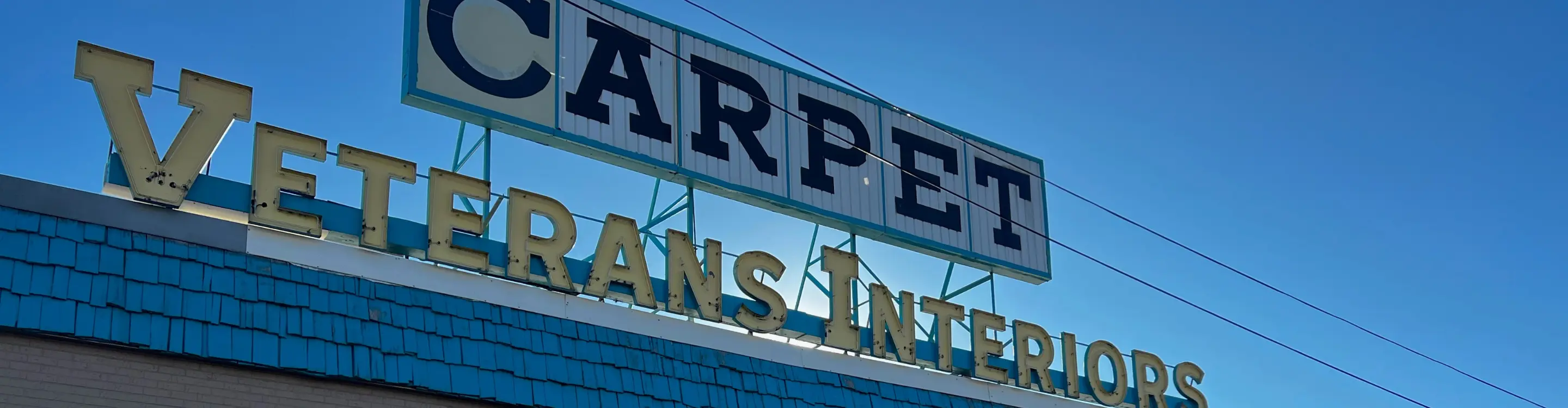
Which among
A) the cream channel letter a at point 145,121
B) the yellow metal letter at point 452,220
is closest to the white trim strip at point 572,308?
the yellow metal letter at point 452,220

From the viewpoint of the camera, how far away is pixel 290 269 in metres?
12.7

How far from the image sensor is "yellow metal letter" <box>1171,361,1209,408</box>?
67.1 ft

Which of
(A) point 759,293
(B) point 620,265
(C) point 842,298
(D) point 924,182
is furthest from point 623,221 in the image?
(D) point 924,182

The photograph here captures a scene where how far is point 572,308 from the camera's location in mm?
14539

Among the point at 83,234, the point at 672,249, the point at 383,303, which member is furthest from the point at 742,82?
the point at 83,234

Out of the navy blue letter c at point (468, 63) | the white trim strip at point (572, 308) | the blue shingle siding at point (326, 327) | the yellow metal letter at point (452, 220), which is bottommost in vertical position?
the blue shingle siding at point (326, 327)

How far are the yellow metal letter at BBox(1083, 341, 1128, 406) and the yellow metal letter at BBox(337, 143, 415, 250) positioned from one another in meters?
9.35

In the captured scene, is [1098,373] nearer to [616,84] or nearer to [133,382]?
[616,84]

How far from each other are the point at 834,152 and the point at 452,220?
21.7 feet

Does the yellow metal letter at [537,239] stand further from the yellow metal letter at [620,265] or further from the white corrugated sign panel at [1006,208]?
the white corrugated sign panel at [1006,208]

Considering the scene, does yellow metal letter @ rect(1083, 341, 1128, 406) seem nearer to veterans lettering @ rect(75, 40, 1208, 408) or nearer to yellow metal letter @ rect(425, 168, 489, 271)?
veterans lettering @ rect(75, 40, 1208, 408)

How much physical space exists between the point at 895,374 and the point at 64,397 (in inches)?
357

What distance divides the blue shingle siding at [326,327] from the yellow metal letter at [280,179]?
0.48m

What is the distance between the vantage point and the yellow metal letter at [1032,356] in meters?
18.7
